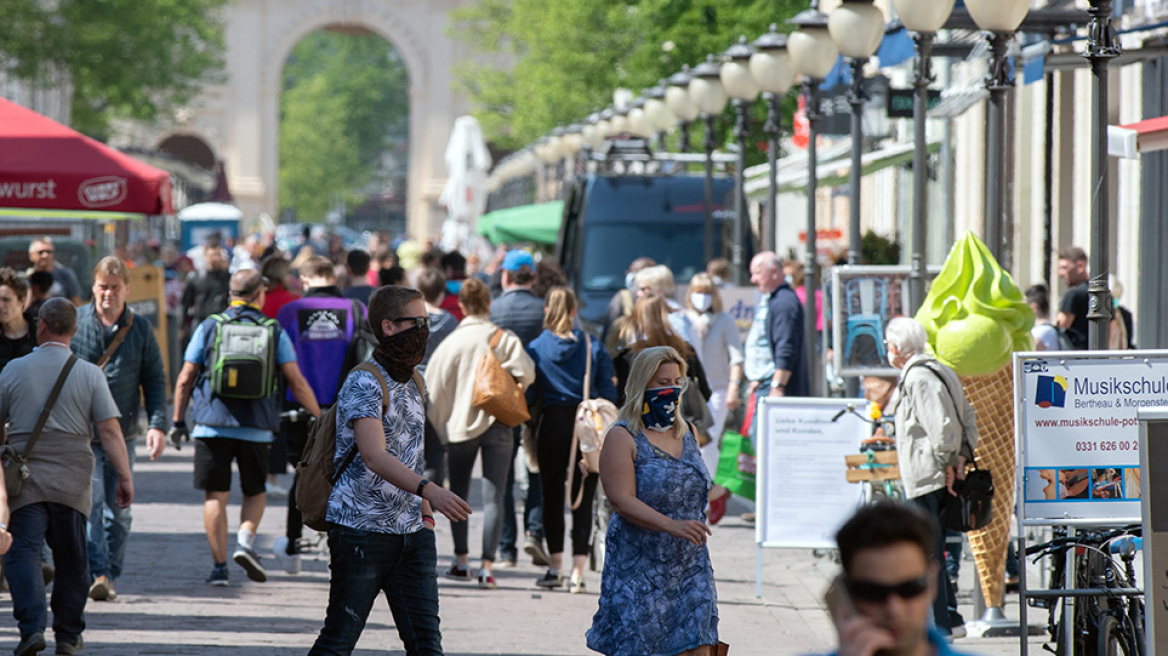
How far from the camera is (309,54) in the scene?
141 meters

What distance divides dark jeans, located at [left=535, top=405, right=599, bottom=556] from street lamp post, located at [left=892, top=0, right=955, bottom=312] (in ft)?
7.45

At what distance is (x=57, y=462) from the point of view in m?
8.12

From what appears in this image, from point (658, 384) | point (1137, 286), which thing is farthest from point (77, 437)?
point (1137, 286)

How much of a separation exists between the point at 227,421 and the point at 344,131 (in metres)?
112

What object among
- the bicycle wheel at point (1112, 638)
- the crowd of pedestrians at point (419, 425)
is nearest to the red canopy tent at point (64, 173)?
the crowd of pedestrians at point (419, 425)

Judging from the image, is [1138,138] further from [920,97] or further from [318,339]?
[318,339]

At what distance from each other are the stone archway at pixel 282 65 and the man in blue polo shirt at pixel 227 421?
236 ft

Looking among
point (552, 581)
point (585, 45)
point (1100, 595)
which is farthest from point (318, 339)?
point (585, 45)

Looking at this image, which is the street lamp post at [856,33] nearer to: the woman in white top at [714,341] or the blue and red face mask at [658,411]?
the woman in white top at [714,341]

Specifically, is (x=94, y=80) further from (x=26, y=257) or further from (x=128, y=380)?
(x=128, y=380)

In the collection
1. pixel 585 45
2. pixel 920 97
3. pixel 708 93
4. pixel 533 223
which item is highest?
pixel 585 45

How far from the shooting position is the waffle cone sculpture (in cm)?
897

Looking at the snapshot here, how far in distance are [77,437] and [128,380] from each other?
1915 millimetres

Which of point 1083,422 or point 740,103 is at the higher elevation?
point 740,103
